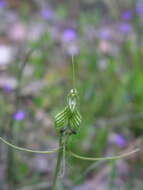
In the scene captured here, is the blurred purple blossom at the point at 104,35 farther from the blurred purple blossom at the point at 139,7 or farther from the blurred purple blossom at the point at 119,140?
the blurred purple blossom at the point at 119,140

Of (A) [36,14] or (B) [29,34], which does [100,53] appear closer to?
(B) [29,34]

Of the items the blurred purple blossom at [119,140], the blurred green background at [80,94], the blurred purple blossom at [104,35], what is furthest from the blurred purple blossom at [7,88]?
the blurred purple blossom at [104,35]

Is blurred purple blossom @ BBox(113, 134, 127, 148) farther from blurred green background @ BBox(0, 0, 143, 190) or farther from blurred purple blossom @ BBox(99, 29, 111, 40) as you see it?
blurred purple blossom @ BBox(99, 29, 111, 40)

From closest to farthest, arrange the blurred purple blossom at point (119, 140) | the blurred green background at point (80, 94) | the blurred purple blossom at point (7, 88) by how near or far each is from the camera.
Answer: the blurred green background at point (80, 94) < the blurred purple blossom at point (119, 140) < the blurred purple blossom at point (7, 88)

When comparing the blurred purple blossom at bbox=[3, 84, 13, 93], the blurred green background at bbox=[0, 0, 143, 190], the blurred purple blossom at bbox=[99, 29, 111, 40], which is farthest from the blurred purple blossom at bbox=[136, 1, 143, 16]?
the blurred purple blossom at bbox=[3, 84, 13, 93]

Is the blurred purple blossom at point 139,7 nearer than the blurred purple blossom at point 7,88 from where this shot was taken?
No

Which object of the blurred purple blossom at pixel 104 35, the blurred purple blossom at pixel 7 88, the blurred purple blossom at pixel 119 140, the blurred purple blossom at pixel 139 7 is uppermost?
the blurred purple blossom at pixel 139 7

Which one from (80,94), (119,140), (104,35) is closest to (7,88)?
(80,94)

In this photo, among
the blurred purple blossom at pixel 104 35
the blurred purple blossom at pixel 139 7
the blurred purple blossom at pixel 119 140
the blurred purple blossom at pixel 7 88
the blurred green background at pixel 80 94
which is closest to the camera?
the blurred green background at pixel 80 94
